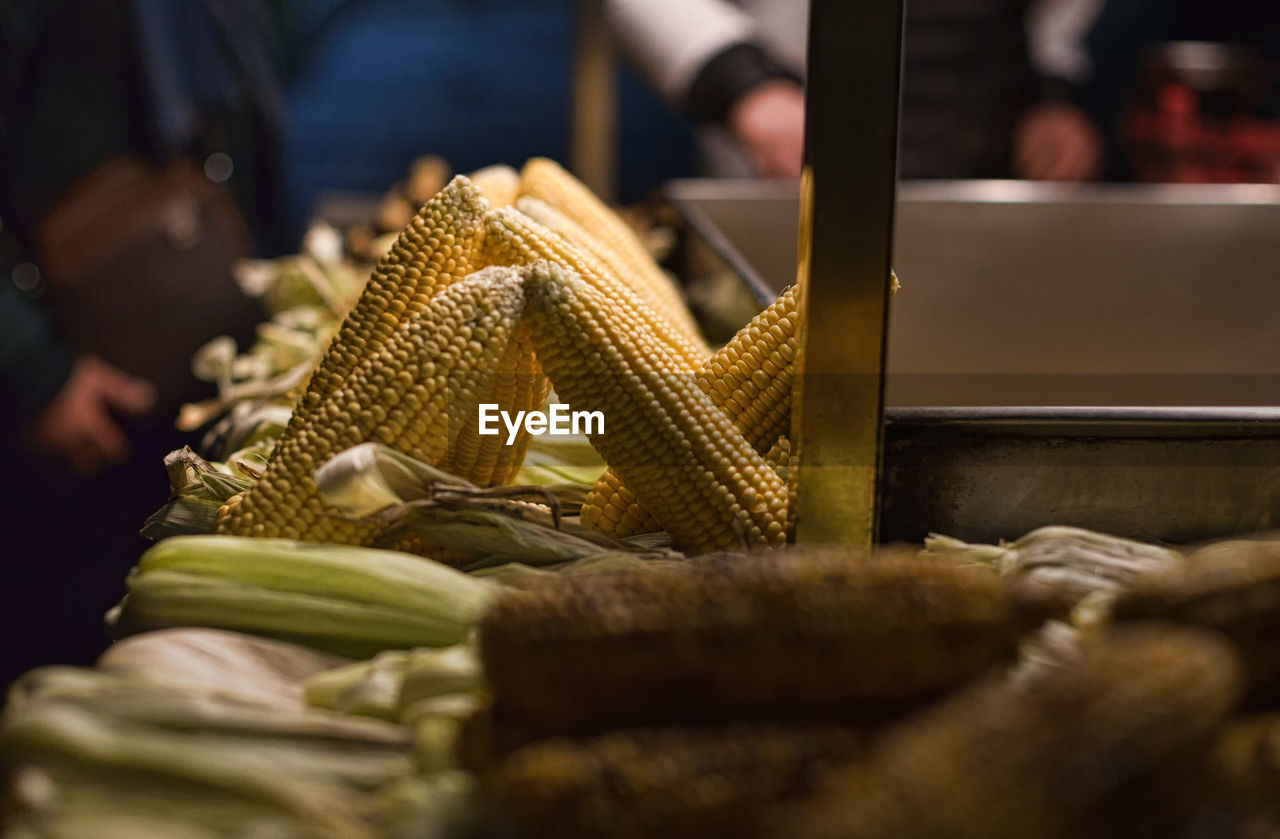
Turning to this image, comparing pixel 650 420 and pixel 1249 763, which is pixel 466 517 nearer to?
pixel 650 420

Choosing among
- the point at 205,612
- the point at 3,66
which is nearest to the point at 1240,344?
the point at 205,612

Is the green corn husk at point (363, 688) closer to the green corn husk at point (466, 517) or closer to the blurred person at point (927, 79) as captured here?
the green corn husk at point (466, 517)

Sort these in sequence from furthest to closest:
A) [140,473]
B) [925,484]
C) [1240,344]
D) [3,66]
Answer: [3,66] → [140,473] → [1240,344] → [925,484]

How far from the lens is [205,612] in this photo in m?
0.88

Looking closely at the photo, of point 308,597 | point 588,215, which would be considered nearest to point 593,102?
point 588,215

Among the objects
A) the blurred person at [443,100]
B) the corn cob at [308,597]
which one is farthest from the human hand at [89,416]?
the blurred person at [443,100]

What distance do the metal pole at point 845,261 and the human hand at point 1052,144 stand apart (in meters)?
3.05

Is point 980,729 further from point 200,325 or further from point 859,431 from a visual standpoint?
point 200,325

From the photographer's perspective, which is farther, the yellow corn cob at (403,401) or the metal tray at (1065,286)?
the metal tray at (1065,286)

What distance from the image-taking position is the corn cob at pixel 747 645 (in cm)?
61

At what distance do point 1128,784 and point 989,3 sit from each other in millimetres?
3477

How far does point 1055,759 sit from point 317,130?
5.04m

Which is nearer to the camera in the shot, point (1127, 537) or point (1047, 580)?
point (1047, 580)

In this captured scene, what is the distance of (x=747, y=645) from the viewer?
0.61 m
